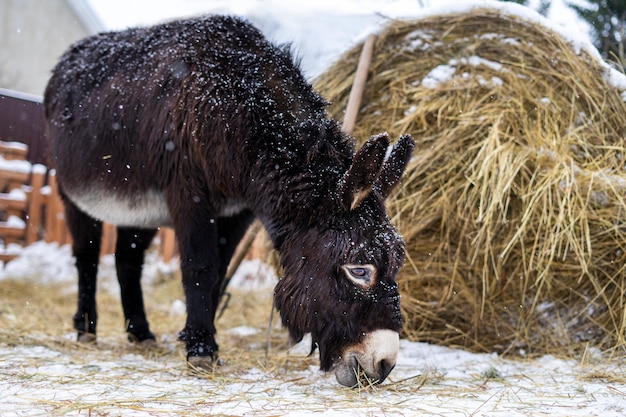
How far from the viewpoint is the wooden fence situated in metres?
8.16

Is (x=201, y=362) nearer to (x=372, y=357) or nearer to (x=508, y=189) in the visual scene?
(x=372, y=357)

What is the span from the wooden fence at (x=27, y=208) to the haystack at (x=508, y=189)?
182 inches

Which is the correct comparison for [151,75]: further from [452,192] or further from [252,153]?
[452,192]

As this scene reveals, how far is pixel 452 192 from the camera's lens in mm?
3834

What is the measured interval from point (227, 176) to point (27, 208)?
6579 mm

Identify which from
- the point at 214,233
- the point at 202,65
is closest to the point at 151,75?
the point at 202,65

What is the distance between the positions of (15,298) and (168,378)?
441 cm

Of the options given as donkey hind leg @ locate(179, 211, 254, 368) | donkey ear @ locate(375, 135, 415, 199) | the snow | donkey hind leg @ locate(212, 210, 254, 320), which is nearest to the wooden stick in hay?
the snow

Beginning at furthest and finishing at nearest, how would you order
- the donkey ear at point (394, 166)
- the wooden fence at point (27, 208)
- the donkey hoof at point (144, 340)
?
the wooden fence at point (27, 208) → the donkey hoof at point (144, 340) → the donkey ear at point (394, 166)

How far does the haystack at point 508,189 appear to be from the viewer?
11.8ft

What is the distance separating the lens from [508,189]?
3623 mm

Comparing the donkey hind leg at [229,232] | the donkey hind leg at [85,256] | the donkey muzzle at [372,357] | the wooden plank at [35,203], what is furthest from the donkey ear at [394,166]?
the wooden plank at [35,203]

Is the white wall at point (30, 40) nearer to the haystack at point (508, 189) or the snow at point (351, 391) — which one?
the snow at point (351, 391)

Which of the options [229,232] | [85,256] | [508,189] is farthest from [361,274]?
[85,256]
